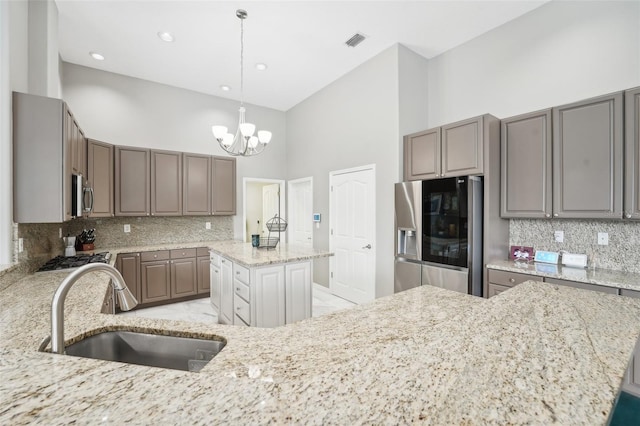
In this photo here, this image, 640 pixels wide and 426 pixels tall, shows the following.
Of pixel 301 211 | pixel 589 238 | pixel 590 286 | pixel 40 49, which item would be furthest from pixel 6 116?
pixel 589 238

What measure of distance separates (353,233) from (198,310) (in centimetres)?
259

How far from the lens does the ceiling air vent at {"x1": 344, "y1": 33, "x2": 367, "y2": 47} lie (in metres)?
3.63

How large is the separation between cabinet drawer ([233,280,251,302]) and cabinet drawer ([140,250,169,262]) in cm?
178

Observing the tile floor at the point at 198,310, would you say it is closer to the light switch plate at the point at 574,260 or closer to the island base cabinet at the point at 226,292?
the island base cabinet at the point at 226,292

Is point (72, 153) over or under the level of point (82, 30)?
under

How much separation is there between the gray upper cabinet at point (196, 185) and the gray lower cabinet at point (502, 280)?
425 centimetres

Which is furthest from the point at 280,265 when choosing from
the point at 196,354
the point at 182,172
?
the point at 182,172

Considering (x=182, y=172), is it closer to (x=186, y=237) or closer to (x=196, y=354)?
(x=186, y=237)

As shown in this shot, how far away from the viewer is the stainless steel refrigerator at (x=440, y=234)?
296 centimetres

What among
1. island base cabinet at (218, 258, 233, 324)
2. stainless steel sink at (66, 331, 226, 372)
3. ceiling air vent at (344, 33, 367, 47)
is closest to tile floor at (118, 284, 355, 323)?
island base cabinet at (218, 258, 233, 324)

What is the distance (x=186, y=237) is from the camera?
496 cm

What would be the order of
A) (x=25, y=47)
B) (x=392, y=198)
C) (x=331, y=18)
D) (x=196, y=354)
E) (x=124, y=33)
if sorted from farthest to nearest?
(x=392, y=198) → (x=124, y=33) → (x=331, y=18) → (x=25, y=47) → (x=196, y=354)

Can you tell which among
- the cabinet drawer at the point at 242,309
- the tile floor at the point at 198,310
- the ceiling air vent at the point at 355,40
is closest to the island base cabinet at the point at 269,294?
the cabinet drawer at the point at 242,309

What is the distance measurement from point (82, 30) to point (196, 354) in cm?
442
